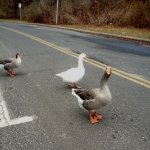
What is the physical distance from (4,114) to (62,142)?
1514 mm

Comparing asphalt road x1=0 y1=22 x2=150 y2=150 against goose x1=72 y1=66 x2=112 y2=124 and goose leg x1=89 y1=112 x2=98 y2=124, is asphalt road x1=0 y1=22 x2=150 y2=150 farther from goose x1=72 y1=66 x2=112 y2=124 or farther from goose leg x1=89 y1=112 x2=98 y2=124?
goose x1=72 y1=66 x2=112 y2=124

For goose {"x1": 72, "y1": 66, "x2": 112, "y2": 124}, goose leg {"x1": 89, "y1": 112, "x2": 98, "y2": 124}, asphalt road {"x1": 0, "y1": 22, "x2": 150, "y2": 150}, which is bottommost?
asphalt road {"x1": 0, "y1": 22, "x2": 150, "y2": 150}

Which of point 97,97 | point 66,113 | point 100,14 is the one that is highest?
point 100,14

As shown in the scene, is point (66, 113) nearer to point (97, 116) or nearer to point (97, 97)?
point (97, 116)

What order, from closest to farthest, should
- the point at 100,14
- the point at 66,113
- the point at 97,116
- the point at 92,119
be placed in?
the point at 92,119 < the point at 97,116 < the point at 66,113 < the point at 100,14

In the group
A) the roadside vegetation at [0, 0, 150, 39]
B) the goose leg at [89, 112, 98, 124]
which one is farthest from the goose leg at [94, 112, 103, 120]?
the roadside vegetation at [0, 0, 150, 39]

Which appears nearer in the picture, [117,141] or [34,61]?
[117,141]

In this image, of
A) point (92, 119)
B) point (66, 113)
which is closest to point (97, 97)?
point (92, 119)

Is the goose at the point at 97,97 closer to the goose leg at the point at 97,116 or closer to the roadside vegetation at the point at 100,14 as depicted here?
the goose leg at the point at 97,116

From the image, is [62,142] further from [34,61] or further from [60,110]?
[34,61]

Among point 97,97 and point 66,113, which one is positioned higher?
point 97,97

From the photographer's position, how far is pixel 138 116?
215 inches

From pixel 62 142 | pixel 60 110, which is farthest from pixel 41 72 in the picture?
pixel 62 142

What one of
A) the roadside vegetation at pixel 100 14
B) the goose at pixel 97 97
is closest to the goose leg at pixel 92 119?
the goose at pixel 97 97
